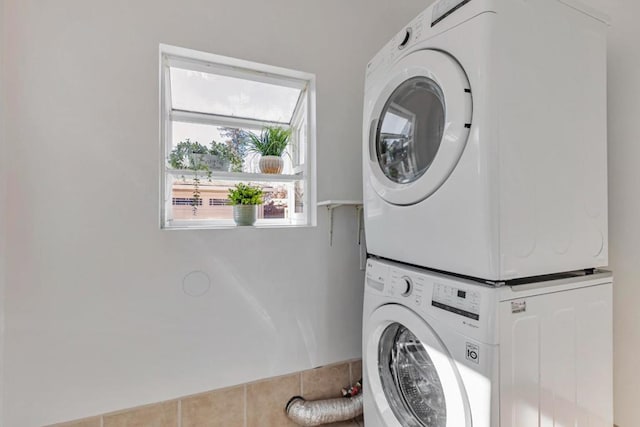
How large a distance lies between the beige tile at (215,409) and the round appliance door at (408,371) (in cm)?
62

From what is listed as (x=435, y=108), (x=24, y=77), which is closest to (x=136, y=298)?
(x=24, y=77)

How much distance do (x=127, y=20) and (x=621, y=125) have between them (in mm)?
1975

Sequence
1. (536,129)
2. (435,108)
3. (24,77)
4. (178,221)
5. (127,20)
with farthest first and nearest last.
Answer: (178,221), (127,20), (24,77), (435,108), (536,129)

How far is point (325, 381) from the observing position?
1589 mm

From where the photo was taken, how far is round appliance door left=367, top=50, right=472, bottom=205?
893 mm

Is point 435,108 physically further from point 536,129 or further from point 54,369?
point 54,369

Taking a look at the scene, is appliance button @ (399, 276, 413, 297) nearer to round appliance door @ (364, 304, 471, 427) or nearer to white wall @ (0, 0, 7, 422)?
round appliance door @ (364, 304, 471, 427)

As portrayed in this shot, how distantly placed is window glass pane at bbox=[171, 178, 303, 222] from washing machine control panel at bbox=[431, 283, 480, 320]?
1.00 meters

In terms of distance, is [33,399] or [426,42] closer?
[426,42]

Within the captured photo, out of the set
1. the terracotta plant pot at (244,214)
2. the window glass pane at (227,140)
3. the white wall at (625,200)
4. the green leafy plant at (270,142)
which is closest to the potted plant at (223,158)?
the window glass pane at (227,140)

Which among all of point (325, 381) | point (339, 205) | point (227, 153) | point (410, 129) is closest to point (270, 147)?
point (227, 153)

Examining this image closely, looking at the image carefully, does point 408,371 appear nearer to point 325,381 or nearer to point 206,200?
point 325,381

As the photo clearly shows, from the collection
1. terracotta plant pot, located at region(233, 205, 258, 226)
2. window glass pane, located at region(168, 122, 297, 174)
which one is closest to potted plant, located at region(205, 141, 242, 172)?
window glass pane, located at region(168, 122, 297, 174)

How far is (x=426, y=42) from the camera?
1.03 metres
